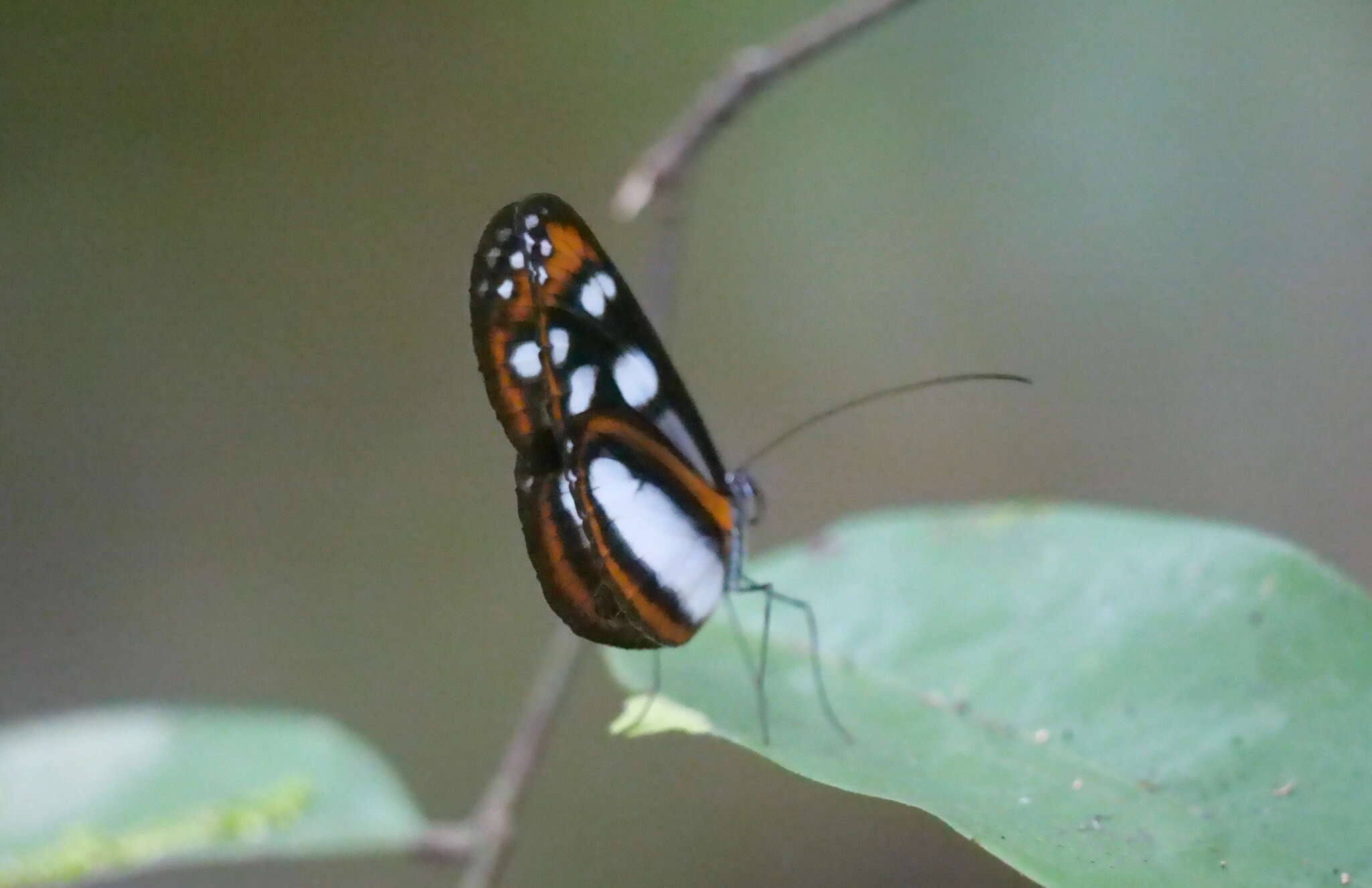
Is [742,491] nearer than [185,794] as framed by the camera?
Yes

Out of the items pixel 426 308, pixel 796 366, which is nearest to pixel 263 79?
pixel 426 308

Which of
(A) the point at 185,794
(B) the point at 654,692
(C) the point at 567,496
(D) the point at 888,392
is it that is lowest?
(A) the point at 185,794

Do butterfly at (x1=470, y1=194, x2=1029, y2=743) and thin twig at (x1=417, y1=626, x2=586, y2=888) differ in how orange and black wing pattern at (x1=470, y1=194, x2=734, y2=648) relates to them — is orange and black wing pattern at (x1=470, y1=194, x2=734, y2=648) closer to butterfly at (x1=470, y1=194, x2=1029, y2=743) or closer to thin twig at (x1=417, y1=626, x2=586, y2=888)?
butterfly at (x1=470, y1=194, x2=1029, y2=743)

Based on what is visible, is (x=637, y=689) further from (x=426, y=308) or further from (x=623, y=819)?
(x=426, y=308)

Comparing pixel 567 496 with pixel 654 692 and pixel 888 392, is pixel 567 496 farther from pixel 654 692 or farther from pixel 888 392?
pixel 888 392

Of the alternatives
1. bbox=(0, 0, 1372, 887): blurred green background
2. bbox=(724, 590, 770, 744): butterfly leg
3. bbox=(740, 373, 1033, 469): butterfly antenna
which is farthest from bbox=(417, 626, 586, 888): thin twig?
bbox=(0, 0, 1372, 887): blurred green background

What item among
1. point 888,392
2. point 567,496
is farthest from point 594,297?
point 888,392
